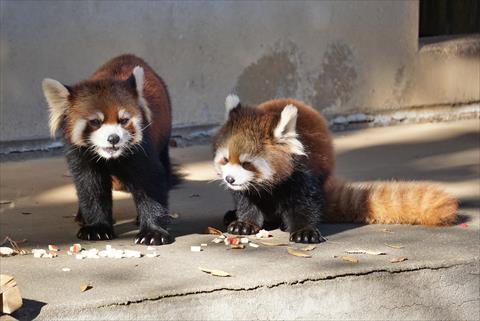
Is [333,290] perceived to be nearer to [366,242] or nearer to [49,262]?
[366,242]

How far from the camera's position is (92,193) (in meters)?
5.14

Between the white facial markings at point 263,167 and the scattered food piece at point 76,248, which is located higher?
the white facial markings at point 263,167

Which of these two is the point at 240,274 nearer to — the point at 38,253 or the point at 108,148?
the point at 108,148

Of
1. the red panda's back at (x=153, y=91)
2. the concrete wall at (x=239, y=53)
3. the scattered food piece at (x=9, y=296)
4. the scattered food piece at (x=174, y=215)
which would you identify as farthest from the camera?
the concrete wall at (x=239, y=53)

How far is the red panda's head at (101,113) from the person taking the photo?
4.85 meters

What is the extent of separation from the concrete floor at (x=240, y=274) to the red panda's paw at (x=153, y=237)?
6 cm

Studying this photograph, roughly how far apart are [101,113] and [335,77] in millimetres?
3932

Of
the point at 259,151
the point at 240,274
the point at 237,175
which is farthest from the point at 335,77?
the point at 240,274

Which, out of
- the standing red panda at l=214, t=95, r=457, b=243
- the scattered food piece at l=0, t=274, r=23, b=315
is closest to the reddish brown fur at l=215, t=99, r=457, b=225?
the standing red panda at l=214, t=95, r=457, b=243

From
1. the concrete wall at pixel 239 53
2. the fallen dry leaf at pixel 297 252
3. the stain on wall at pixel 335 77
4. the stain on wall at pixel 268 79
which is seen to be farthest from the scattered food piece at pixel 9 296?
Result: the stain on wall at pixel 335 77

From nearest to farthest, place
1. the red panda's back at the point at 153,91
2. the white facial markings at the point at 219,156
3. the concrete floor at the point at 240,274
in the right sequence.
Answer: the concrete floor at the point at 240,274
the white facial markings at the point at 219,156
the red panda's back at the point at 153,91

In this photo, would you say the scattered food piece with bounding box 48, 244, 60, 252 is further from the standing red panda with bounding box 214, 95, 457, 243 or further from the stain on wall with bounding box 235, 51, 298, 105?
the stain on wall with bounding box 235, 51, 298, 105

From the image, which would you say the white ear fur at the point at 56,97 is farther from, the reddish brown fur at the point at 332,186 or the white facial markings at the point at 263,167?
the white facial markings at the point at 263,167

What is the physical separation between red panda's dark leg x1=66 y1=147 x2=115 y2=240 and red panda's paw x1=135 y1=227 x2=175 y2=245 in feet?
0.69
